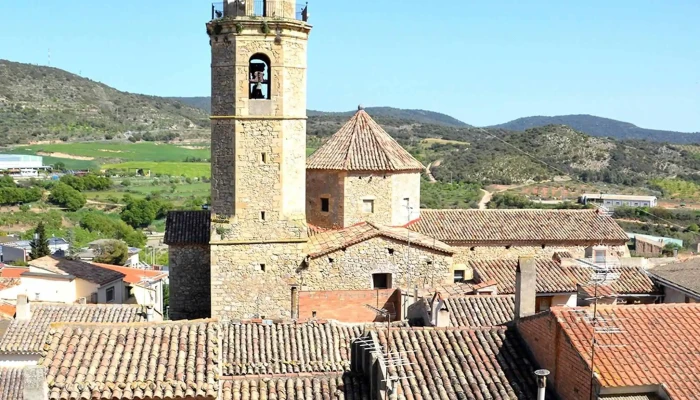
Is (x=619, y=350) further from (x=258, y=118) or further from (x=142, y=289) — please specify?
(x=142, y=289)

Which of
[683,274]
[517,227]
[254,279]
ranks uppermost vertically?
[517,227]

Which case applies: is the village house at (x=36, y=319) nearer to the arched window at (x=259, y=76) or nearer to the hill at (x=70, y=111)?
the arched window at (x=259, y=76)

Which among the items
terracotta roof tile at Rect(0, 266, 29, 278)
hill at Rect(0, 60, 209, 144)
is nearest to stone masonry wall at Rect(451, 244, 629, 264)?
terracotta roof tile at Rect(0, 266, 29, 278)

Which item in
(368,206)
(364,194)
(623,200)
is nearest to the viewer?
(364,194)

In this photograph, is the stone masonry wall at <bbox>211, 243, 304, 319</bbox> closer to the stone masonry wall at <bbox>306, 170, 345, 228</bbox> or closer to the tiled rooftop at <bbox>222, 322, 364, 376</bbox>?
the stone masonry wall at <bbox>306, 170, 345, 228</bbox>

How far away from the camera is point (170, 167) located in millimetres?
86625

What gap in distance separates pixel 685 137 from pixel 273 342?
11407 cm

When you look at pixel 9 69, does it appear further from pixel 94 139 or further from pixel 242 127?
pixel 242 127

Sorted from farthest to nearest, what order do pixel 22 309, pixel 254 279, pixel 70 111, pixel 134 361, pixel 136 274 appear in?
pixel 70 111 → pixel 136 274 → pixel 254 279 → pixel 22 309 → pixel 134 361

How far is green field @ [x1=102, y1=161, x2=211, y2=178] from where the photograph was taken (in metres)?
83.4

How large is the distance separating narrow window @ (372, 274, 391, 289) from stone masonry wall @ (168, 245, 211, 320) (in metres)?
4.57

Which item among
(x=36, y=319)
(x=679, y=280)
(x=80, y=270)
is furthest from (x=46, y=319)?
(x=679, y=280)

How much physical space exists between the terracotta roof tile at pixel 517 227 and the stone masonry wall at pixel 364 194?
1.81 metres

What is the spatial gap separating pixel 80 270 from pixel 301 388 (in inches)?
795
